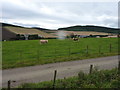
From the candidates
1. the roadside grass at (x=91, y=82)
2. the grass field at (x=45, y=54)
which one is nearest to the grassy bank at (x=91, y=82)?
the roadside grass at (x=91, y=82)

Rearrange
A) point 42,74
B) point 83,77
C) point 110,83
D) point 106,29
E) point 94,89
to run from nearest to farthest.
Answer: point 94,89
point 110,83
point 83,77
point 42,74
point 106,29

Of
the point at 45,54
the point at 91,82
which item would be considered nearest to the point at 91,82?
the point at 91,82

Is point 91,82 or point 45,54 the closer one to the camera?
point 91,82

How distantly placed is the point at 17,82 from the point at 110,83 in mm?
5581

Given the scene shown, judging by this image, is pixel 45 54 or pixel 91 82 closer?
pixel 91 82

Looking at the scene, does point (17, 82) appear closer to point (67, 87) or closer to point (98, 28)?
point (67, 87)

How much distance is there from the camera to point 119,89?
831 centimetres

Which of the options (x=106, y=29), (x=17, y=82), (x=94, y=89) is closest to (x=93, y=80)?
(x=94, y=89)

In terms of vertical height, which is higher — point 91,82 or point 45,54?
point 45,54

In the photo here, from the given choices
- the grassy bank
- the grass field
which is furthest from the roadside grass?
the grass field

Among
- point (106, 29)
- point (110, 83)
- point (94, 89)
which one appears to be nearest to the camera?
point (94, 89)

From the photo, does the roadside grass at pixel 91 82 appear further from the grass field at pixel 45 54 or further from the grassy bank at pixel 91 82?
the grass field at pixel 45 54

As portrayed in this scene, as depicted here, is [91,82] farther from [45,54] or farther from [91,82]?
[45,54]

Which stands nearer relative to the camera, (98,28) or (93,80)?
(93,80)
